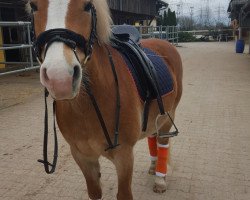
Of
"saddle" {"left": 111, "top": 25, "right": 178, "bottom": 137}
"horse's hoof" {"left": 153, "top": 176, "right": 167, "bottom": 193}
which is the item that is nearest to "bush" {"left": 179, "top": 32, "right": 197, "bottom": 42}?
"horse's hoof" {"left": 153, "top": 176, "right": 167, "bottom": 193}

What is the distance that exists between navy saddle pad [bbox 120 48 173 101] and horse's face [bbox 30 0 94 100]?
2.67 feet

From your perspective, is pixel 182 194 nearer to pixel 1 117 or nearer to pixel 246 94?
pixel 1 117

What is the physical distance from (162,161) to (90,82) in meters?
1.64

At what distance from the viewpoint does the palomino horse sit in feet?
5.00

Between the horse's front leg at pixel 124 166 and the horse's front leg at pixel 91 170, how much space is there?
0.19 meters

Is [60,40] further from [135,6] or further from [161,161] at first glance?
[135,6]

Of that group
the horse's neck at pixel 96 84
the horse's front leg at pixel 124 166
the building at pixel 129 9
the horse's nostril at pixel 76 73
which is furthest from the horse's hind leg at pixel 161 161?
the building at pixel 129 9

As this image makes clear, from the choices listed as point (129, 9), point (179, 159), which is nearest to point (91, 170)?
point (179, 159)

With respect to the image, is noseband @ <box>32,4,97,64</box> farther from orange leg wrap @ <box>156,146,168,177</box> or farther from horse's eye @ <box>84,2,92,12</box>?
orange leg wrap @ <box>156,146,168,177</box>

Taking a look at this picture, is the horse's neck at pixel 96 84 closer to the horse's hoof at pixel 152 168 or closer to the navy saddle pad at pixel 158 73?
the navy saddle pad at pixel 158 73

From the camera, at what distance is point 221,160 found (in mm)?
3990

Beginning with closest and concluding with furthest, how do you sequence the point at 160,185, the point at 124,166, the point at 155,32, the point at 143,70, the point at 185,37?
1. the point at 124,166
2. the point at 143,70
3. the point at 160,185
4. the point at 155,32
5. the point at 185,37

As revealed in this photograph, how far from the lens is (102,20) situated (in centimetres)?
199

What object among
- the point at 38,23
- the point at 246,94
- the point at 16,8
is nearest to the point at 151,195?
the point at 38,23
